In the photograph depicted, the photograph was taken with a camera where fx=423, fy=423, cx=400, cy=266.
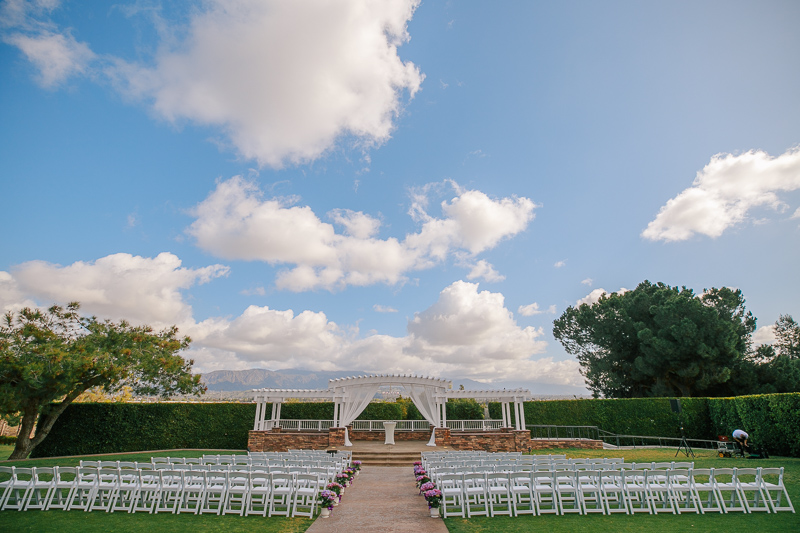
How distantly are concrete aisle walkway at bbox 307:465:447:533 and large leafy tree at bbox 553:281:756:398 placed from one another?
18.4m

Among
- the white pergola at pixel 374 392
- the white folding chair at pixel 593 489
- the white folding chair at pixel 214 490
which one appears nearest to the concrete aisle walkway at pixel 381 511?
the white folding chair at pixel 214 490

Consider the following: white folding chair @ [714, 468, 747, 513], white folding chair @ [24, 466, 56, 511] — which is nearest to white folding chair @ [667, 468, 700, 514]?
white folding chair @ [714, 468, 747, 513]

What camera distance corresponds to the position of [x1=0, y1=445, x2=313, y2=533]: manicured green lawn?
629 cm

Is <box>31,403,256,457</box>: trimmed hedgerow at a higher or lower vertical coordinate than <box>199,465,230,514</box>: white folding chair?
higher

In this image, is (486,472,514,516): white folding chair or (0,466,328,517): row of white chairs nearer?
(486,472,514,516): white folding chair

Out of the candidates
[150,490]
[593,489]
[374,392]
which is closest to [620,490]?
[593,489]

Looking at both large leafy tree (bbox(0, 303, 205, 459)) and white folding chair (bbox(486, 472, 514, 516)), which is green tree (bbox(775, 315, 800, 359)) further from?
large leafy tree (bbox(0, 303, 205, 459))

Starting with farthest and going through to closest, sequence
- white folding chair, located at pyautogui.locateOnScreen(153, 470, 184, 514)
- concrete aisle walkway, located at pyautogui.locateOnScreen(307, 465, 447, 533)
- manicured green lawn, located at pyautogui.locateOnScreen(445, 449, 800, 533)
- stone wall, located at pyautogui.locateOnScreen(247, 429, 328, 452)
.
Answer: stone wall, located at pyautogui.locateOnScreen(247, 429, 328, 452)
white folding chair, located at pyautogui.locateOnScreen(153, 470, 184, 514)
concrete aisle walkway, located at pyautogui.locateOnScreen(307, 465, 447, 533)
manicured green lawn, located at pyautogui.locateOnScreen(445, 449, 800, 533)

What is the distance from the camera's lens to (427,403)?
61.9 ft

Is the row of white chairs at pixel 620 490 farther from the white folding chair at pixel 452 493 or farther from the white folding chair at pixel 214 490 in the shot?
the white folding chair at pixel 214 490

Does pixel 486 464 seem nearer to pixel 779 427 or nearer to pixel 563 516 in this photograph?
pixel 563 516

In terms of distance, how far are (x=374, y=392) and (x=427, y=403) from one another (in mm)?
2528

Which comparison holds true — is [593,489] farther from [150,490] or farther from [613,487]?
[150,490]

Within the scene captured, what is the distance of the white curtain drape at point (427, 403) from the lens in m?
18.2
